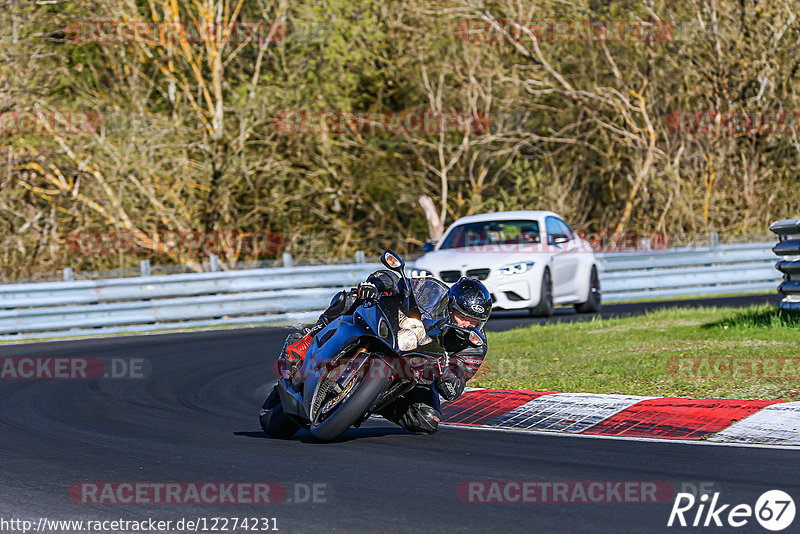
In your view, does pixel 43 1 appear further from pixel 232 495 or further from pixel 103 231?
pixel 232 495

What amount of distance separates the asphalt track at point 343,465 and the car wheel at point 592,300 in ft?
32.5

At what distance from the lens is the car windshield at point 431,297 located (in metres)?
7.33

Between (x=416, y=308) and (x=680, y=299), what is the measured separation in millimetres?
16335

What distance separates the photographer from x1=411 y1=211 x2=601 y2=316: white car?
17.7 metres

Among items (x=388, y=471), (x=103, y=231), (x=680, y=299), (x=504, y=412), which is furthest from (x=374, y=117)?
(x=388, y=471)

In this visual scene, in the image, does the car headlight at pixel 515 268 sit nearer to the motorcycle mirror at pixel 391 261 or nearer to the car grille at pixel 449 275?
the car grille at pixel 449 275

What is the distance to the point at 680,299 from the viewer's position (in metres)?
22.7
